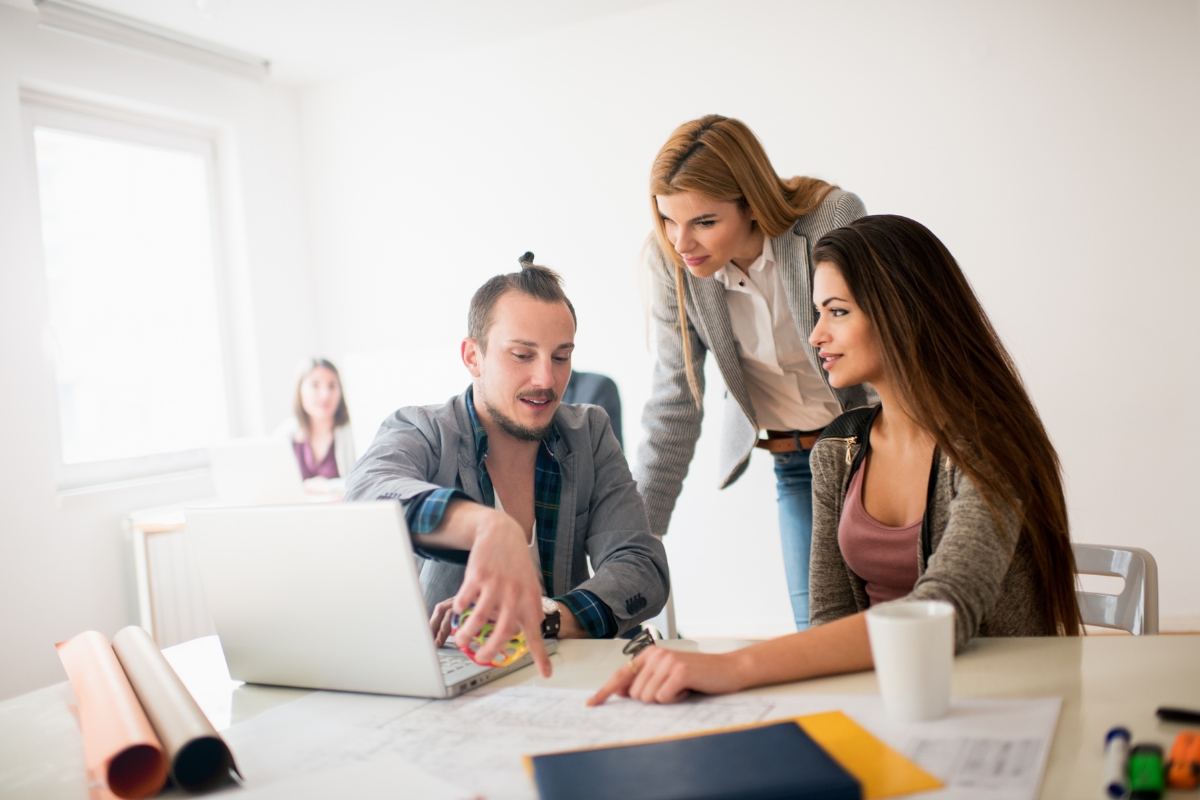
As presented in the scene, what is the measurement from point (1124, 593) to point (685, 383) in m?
0.99

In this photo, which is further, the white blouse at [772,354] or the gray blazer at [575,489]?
the white blouse at [772,354]

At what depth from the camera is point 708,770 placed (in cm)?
70

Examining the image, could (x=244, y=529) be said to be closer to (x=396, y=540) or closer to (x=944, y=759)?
(x=396, y=540)

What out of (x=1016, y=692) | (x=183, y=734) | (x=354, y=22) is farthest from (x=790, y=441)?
(x=354, y=22)

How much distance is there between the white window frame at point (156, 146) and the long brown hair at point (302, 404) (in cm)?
52

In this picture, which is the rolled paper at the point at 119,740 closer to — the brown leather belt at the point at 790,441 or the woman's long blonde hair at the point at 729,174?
the woman's long blonde hair at the point at 729,174

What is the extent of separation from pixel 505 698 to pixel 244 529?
1.17 ft

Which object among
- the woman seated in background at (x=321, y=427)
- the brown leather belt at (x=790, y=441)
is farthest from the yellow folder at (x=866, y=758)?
the woman seated in background at (x=321, y=427)

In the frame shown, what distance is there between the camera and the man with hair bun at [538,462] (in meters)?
1.36

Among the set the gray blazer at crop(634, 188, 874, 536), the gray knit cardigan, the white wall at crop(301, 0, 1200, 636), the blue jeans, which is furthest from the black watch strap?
the white wall at crop(301, 0, 1200, 636)

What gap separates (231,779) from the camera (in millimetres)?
801

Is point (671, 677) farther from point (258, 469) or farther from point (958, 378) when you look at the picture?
point (258, 469)

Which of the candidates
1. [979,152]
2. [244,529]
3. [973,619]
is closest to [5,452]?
[244,529]

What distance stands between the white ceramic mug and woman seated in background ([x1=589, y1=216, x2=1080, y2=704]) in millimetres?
146
